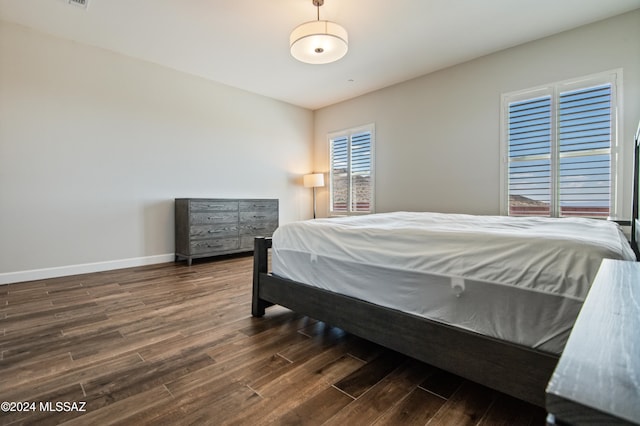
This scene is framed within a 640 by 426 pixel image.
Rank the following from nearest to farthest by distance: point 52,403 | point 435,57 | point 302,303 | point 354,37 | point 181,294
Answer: point 52,403, point 302,303, point 181,294, point 354,37, point 435,57

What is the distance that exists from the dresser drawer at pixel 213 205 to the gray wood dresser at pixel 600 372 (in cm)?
428

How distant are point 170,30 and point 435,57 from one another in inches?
127

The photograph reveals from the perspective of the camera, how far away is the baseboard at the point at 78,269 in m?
3.29

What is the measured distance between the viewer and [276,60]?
410 centimetres

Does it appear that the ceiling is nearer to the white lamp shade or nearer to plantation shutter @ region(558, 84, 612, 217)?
plantation shutter @ region(558, 84, 612, 217)

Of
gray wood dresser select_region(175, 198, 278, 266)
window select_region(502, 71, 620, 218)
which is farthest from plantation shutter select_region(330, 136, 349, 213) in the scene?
window select_region(502, 71, 620, 218)

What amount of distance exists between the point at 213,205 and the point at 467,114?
3.72 metres

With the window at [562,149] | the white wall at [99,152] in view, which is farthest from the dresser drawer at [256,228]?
the window at [562,149]

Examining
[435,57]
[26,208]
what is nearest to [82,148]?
[26,208]

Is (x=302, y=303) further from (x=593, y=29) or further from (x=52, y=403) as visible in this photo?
(x=593, y=29)

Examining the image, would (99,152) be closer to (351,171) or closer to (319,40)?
(319,40)

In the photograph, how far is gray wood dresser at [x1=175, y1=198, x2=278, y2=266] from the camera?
419cm

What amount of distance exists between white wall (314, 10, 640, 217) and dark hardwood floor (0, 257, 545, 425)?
3006 mm

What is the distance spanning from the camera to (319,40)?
106 inches
